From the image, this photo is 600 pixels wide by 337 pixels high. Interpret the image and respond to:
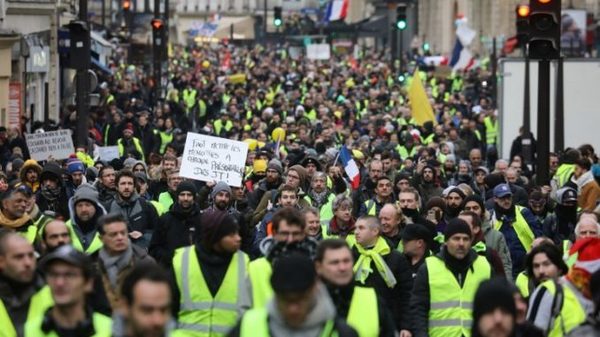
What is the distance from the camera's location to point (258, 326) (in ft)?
27.7

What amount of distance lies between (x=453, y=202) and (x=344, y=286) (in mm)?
7355

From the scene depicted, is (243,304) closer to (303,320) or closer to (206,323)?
(206,323)

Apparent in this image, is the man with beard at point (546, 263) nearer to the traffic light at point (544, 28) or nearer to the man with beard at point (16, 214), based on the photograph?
the man with beard at point (16, 214)

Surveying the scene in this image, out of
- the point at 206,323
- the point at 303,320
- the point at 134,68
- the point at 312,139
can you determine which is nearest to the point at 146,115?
the point at 312,139

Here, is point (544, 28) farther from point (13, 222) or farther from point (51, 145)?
point (51, 145)

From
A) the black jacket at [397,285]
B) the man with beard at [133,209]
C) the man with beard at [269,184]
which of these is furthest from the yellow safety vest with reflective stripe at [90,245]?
the man with beard at [269,184]

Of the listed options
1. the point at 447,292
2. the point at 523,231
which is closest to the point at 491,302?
the point at 447,292

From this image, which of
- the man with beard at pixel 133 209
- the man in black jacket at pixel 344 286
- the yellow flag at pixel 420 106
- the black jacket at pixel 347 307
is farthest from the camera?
the yellow flag at pixel 420 106

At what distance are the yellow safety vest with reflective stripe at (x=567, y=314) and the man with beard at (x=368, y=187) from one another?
836cm

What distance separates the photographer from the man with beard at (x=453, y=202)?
1691cm

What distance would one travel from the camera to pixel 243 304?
10719mm

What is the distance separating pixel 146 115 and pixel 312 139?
12.3ft

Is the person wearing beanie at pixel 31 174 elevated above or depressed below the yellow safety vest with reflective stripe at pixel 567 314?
above

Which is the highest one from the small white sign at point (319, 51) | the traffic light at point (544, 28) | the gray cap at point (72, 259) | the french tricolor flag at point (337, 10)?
the french tricolor flag at point (337, 10)
